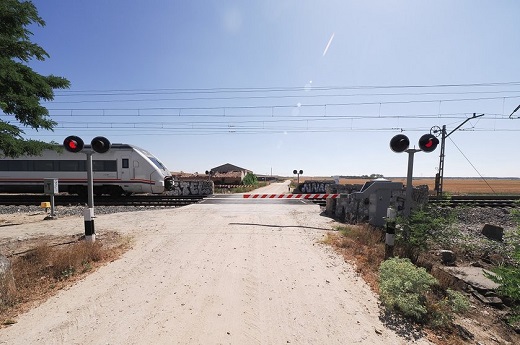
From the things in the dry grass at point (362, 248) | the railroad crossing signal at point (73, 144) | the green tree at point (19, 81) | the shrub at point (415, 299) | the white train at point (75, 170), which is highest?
the green tree at point (19, 81)

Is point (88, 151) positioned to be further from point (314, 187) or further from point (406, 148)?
point (314, 187)

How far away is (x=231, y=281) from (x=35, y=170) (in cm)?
1869

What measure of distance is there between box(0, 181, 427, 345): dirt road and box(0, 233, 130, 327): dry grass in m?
0.28

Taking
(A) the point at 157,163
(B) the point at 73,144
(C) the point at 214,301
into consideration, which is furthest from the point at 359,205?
(A) the point at 157,163

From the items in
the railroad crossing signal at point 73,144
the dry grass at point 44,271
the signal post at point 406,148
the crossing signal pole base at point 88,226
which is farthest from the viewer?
the railroad crossing signal at point 73,144

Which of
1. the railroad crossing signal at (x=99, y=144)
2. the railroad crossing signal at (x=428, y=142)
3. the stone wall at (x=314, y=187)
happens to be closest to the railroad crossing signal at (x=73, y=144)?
the railroad crossing signal at (x=99, y=144)

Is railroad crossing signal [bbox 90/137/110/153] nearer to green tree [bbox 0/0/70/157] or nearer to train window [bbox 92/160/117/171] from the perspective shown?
green tree [bbox 0/0/70/157]

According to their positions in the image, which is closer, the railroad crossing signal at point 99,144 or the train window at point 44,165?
the railroad crossing signal at point 99,144

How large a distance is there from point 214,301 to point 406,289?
3017mm

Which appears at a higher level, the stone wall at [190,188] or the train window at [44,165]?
the train window at [44,165]

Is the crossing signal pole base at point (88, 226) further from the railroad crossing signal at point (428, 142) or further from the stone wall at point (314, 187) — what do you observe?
the stone wall at point (314, 187)

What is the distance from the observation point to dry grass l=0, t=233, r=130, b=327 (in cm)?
345

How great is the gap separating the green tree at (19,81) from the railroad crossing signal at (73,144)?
2.18m

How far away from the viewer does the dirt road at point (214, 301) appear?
2818mm
